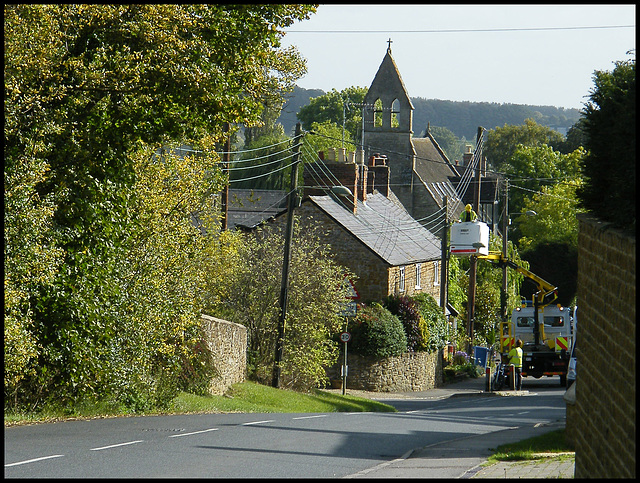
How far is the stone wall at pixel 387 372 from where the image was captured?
120ft

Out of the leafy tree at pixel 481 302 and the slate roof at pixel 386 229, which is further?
the leafy tree at pixel 481 302

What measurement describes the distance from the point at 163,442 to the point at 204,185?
38.9 feet

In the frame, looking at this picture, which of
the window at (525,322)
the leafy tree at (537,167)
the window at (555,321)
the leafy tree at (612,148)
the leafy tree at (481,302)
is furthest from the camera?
the leafy tree at (537,167)

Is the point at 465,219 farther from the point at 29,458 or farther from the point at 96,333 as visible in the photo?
the point at 29,458

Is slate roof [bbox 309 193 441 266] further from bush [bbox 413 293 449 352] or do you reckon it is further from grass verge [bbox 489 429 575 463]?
grass verge [bbox 489 429 575 463]

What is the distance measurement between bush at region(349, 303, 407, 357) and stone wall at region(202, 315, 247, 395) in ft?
24.5

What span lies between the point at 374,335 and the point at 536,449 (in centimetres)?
2302

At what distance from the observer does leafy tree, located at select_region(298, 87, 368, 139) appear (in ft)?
360

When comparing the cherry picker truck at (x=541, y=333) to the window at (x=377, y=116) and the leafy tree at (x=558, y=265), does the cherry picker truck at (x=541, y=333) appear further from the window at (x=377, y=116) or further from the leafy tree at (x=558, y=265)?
the window at (x=377, y=116)

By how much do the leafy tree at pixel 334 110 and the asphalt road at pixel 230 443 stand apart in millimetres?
88943

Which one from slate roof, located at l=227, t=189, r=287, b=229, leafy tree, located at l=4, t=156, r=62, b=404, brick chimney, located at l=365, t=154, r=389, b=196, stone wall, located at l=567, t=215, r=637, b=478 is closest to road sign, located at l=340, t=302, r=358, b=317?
slate roof, located at l=227, t=189, r=287, b=229

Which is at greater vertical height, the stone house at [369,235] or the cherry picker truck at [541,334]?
the stone house at [369,235]

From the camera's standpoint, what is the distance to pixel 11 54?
14219mm

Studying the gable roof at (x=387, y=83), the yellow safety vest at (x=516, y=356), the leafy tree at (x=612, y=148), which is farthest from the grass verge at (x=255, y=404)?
the gable roof at (x=387, y=83)
